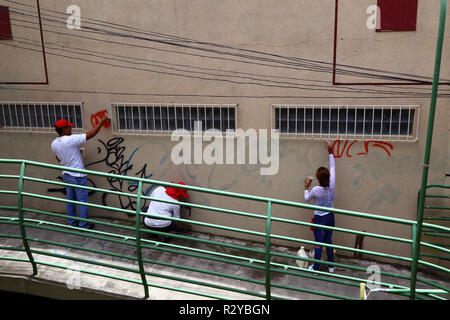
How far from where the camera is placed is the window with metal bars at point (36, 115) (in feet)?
19.5

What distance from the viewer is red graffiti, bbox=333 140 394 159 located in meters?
5.01

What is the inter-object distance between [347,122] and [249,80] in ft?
4.65

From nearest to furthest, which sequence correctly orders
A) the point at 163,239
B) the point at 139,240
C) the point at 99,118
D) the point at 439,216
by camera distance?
the point at 139,240 → the point at 439,216 → the point at 163,239 → the point at 99,118

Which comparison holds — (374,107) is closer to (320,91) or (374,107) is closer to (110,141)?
(320,91)

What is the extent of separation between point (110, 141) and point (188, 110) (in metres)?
1.35

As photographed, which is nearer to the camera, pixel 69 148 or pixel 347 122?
pixel 347 122

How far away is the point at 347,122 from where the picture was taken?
508 centimetres

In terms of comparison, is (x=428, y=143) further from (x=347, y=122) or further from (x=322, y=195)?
(x=347, y=122)

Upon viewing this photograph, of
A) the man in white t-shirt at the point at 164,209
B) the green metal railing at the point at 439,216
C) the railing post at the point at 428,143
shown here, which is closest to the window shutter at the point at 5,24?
the man in white t-shirt at the point at 164,209

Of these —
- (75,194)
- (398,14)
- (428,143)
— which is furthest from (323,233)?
(75,194)

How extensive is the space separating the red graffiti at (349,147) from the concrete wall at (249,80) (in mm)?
47

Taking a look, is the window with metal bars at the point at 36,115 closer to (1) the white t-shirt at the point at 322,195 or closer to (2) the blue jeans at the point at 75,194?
(2) the blue jeans at the point at 75,194

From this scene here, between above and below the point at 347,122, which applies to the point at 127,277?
below
